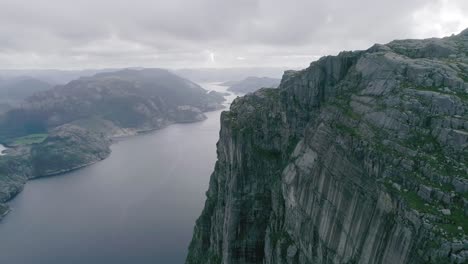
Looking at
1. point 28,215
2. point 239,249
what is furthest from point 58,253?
point 239,249

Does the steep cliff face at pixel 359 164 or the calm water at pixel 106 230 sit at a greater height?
the steep cliff face at pixel 359 164

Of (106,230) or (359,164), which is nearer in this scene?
(359,164)

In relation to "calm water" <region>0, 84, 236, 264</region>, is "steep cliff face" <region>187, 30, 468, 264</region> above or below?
above

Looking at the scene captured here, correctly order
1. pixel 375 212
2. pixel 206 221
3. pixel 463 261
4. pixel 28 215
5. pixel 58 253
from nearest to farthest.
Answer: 1. pixel 463 261
2. pixel 375 212
3. pixel 206 221
4. pixel 58 253
5. pixel 28 215

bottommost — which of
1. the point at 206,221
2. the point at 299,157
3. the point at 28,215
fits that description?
the point at 28,215

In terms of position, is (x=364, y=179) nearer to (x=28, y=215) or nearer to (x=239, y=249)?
(x=239, y=249)

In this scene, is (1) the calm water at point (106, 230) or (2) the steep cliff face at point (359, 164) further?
(1) the calm water at point (106, 230)

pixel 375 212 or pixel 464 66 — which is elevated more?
pixel 464 66

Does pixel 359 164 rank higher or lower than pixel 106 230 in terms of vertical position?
higher
